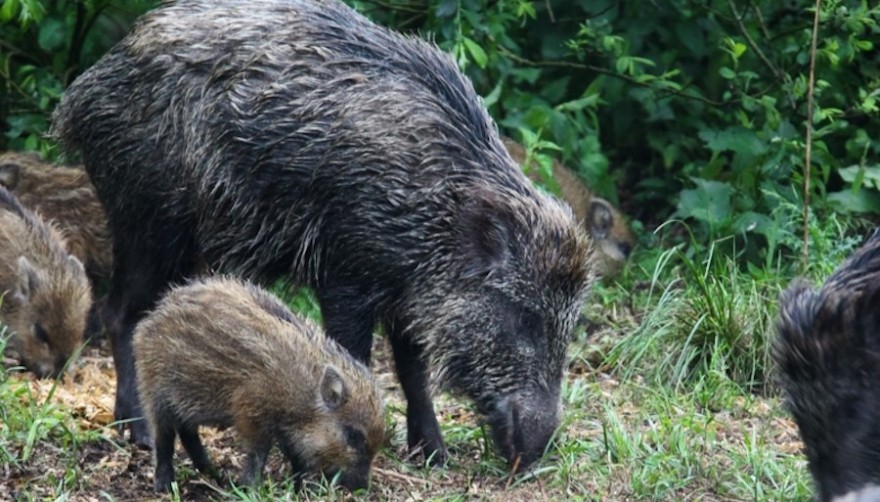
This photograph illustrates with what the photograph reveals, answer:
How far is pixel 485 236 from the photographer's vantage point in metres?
6.30

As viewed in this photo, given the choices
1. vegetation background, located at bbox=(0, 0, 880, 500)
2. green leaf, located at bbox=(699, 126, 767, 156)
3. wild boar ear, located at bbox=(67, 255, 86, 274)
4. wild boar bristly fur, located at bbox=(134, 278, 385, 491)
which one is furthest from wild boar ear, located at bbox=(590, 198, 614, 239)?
wild boar bristly fur, located at bbox=(134, 278, 385, 491)

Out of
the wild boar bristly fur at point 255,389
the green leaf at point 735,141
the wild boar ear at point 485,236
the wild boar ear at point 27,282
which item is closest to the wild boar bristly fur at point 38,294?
the wild boar ear at point 27,282

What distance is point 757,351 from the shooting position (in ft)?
24.9

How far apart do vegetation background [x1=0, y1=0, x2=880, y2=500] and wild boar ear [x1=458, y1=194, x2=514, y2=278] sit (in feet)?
3.22

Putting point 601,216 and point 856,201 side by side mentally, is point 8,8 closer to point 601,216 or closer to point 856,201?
point 601,216

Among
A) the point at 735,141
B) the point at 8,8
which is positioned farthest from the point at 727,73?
the point at 8,8

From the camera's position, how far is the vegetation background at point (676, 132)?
300 inches

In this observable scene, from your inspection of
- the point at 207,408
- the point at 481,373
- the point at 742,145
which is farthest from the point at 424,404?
the point at 742,145

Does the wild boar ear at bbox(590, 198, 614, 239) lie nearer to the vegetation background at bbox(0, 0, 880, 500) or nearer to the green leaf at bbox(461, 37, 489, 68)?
the vegetation background at bbox(0, 0, 880, 500)

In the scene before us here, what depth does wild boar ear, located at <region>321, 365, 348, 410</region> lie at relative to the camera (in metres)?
5.90

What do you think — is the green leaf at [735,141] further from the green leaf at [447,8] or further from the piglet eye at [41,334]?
the piglet eye at [41,334]

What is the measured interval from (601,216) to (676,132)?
28.4 inches

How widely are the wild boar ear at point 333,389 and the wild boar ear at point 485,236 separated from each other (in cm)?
73

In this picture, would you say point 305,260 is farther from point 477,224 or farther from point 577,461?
point 577,461
